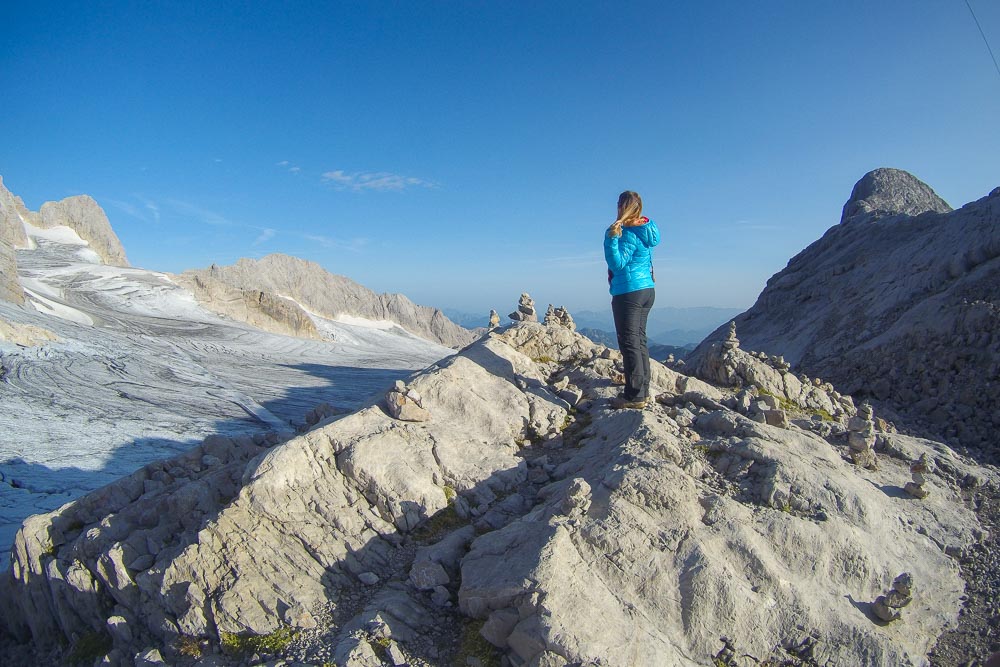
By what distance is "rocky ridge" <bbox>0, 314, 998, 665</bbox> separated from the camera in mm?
4324

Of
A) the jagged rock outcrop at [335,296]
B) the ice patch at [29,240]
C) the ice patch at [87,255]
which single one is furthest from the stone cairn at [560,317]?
the jagged rock outcrop at [335,296]

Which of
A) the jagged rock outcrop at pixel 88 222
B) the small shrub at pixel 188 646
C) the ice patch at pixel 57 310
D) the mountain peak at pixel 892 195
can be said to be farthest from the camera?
the jagged rock outcrop at pixel 88 222

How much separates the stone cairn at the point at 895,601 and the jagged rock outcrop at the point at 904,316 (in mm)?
6933

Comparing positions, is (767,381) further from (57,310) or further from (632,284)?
(57,310)

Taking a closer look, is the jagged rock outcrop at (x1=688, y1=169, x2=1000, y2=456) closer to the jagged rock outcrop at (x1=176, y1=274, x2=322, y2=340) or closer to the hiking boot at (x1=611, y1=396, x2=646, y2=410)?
the hiking boot at (x1=611, y1=396, x2=646, y2=410)

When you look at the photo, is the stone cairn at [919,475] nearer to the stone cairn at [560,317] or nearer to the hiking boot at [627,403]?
the hiking boot at [627,403]

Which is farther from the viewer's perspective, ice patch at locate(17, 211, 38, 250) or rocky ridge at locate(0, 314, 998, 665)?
ice patch at locate(17, 211, 38, 250)

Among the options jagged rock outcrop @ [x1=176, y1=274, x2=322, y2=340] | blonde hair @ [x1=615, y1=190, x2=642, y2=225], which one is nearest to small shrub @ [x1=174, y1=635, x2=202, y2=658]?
blonde hair @ [x1=615, y1=190, x2=642, y2=225]

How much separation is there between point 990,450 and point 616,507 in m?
8.89

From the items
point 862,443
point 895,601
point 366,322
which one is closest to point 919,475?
point 862,443

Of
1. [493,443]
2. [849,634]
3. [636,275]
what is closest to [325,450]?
[493,443]

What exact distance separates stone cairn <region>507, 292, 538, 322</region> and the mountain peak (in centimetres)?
3376

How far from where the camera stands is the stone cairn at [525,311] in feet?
35.5

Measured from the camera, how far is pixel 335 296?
73.4 m
